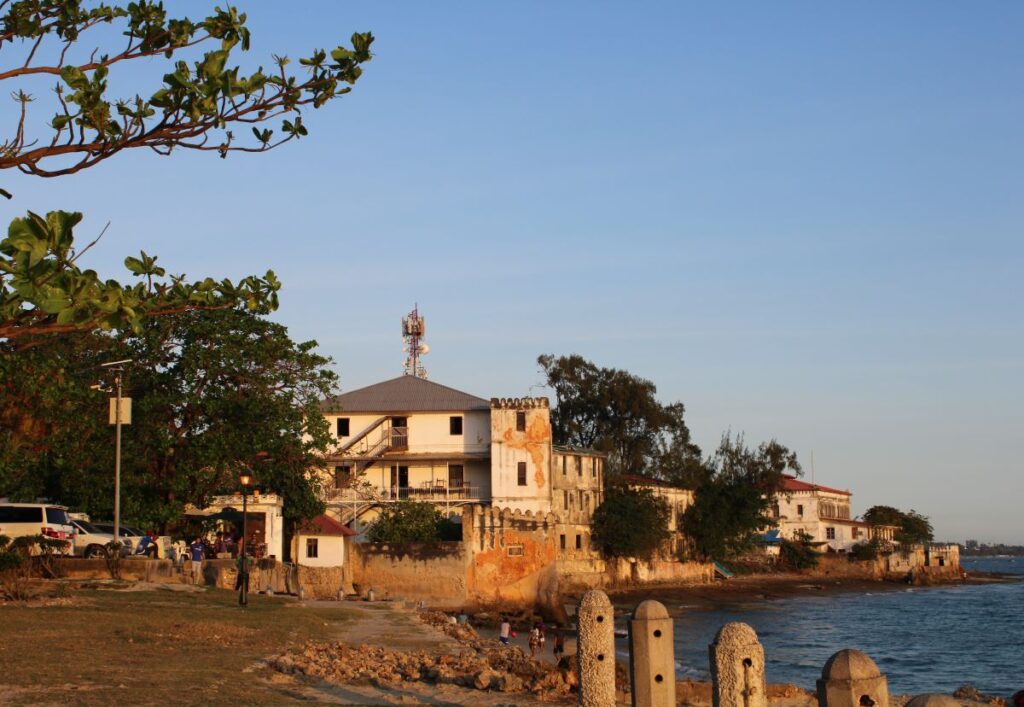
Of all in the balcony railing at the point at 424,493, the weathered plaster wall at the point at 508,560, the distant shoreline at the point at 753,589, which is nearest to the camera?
the weathered plaster wall at the point at 508,560

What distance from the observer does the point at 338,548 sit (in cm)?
5200

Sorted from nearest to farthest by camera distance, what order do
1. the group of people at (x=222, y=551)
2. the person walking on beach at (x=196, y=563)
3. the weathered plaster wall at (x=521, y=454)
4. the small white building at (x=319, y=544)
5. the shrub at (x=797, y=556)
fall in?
the person walking on beach at (x=196, y=563) < the group of people at (x=222, y=551) < the small white building at (x=319, y=544) < the weathered plaster wall at (x=521, y=454) < the shrub at (x=797, y=556)

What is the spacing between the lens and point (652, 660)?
1389cm

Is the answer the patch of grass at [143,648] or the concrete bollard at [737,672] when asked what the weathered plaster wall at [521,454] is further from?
the concrete bollard at [737,672]

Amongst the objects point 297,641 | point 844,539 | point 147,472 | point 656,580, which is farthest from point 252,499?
point 844,539

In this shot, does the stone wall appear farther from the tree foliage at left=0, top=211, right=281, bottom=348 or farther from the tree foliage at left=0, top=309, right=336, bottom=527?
the tree foliage at left=0, top=211, right=281, bottom=348

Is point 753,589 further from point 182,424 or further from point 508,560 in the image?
point 182,424

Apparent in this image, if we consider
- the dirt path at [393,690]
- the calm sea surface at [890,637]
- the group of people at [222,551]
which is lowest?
the calm sea surface at [890,637]

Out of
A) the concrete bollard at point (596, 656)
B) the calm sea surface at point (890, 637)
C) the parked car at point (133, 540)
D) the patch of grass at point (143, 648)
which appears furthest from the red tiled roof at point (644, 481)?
the concrete bollard at point (596, 656)

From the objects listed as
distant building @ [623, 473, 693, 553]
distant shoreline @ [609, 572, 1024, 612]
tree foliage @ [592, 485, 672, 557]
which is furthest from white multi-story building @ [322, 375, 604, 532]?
distant building @ [623, 473, 693, 553]

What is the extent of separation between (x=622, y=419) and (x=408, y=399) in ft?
77.9

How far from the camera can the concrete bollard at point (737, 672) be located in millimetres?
12039

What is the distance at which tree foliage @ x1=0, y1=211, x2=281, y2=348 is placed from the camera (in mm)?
7055

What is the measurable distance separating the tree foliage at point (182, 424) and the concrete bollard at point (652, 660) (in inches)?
1125
